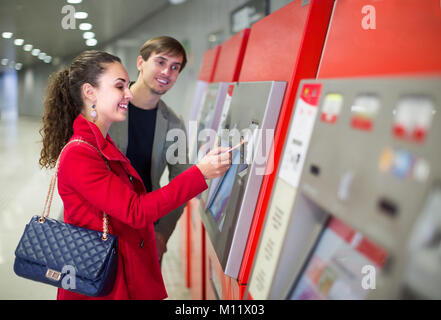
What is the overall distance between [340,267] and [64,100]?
1.19 m

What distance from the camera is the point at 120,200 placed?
1.25m

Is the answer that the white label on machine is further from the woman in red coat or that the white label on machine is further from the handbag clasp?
the handbag clasp

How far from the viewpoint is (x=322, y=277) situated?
0.79m

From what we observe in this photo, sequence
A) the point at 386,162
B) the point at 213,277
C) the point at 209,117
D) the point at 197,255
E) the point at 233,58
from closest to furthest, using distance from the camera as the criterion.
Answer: the point at 386,162 → the point at 213,277 → the point at 233,58 → the point at 209,117 → the point at 197,255

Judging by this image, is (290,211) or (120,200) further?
(120,200)

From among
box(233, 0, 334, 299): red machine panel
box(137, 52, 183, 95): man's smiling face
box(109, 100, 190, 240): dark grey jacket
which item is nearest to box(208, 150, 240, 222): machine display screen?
box(233, 0, 334, 299): red machine panel

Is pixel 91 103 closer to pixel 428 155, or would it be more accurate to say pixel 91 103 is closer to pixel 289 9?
pixel 289 9

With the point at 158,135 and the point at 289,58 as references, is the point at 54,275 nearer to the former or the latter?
the point at 158,135

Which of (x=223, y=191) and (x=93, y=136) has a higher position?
(x=93, y=136)

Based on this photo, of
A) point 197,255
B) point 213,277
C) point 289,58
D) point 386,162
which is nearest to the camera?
point 386,162

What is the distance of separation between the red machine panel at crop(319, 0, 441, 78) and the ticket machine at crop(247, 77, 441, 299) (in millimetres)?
149

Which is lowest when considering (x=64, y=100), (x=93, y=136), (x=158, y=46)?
(x=93, y=136)

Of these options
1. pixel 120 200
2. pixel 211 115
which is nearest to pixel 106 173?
pixel 120 200
